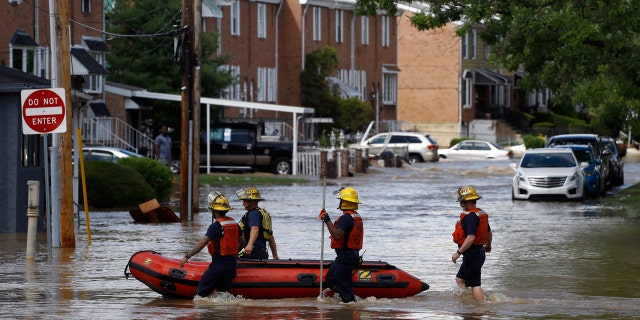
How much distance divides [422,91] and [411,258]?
65258 mm

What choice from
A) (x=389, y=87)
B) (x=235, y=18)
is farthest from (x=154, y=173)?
(x=389, y=87)

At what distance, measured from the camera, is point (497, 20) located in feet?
89.1

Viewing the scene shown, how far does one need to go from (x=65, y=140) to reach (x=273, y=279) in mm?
7881

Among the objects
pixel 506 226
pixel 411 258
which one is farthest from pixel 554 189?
pixel 411 258

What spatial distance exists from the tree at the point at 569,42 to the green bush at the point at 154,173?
1103cm

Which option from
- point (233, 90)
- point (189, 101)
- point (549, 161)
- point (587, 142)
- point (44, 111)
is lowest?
point (549, 161)

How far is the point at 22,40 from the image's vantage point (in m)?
44.3

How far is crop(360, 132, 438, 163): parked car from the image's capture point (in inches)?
2571

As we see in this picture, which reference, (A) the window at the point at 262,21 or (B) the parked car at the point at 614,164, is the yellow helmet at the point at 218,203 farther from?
(A) the window at the point at 262,21

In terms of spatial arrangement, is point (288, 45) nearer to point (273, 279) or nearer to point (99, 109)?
point (99, 109)

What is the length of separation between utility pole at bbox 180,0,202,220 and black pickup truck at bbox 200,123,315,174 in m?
19.9

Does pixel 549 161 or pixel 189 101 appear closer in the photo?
pixel 189 101

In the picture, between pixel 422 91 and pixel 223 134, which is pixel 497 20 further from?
pixel 422 91

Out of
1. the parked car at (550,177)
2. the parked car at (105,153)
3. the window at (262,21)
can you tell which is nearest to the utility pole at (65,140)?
the parked car at (550,177)
